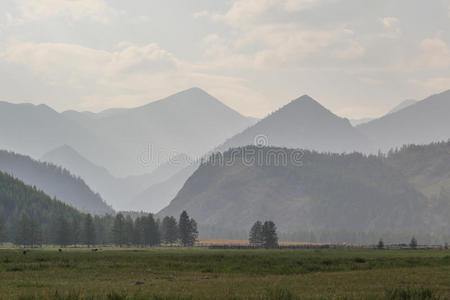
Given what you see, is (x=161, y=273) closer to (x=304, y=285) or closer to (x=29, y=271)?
(x=29, y=271)

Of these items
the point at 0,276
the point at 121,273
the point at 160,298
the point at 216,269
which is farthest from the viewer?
the point at 216,269

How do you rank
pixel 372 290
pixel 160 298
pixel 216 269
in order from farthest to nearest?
pixel 216 269
pixel 372 290
pixel 160 298

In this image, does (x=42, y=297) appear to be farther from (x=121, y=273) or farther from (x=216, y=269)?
(x=216, y=269)

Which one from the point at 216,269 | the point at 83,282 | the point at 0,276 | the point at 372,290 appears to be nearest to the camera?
the point at 372,290

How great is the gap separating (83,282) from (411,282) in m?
28.0

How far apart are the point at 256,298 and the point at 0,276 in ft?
114

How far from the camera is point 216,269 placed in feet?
244

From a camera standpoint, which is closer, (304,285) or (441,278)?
(304,285)

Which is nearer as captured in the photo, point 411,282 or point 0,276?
point 411,282

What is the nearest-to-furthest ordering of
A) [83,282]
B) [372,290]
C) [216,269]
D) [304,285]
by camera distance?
[372,290] < [304,285] < [83,282] < [216,269]

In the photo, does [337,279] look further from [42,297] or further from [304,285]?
[42,297]

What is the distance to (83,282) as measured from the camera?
5509 centimetres

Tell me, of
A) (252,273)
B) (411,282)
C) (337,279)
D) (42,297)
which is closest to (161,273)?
(252,273)

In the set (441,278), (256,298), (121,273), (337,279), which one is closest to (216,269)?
(121,273)
